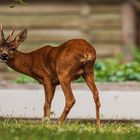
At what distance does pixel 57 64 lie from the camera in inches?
402

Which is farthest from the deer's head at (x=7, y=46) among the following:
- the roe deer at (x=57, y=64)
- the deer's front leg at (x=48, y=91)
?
the deer's front leg at (x=48, y=91)

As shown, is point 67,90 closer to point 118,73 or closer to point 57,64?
point 57,64

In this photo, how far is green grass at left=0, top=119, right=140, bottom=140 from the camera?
912cm

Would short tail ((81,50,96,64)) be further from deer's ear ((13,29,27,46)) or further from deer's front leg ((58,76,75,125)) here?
deer's ear ((13,29,27,46))

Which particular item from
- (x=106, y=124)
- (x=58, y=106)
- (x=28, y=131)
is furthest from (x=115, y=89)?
(x=28, y=131)

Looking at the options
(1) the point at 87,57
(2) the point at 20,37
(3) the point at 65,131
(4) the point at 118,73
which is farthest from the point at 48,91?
(4) the point at 118,73

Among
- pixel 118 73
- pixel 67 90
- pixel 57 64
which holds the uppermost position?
pixel 57 64

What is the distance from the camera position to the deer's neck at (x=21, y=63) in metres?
10.6

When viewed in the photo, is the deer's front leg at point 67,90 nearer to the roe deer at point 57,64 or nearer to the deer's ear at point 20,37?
the roe deer at point 57,64

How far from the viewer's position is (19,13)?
→ 766 inches

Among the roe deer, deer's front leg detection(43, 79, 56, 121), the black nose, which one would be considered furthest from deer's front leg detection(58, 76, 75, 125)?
the black nose

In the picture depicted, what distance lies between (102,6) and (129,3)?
666 mm

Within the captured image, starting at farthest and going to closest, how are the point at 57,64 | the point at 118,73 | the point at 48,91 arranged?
the point at 118,73 → the point at 48,91 → the point at 57,64

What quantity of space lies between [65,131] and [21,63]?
1.47 m
